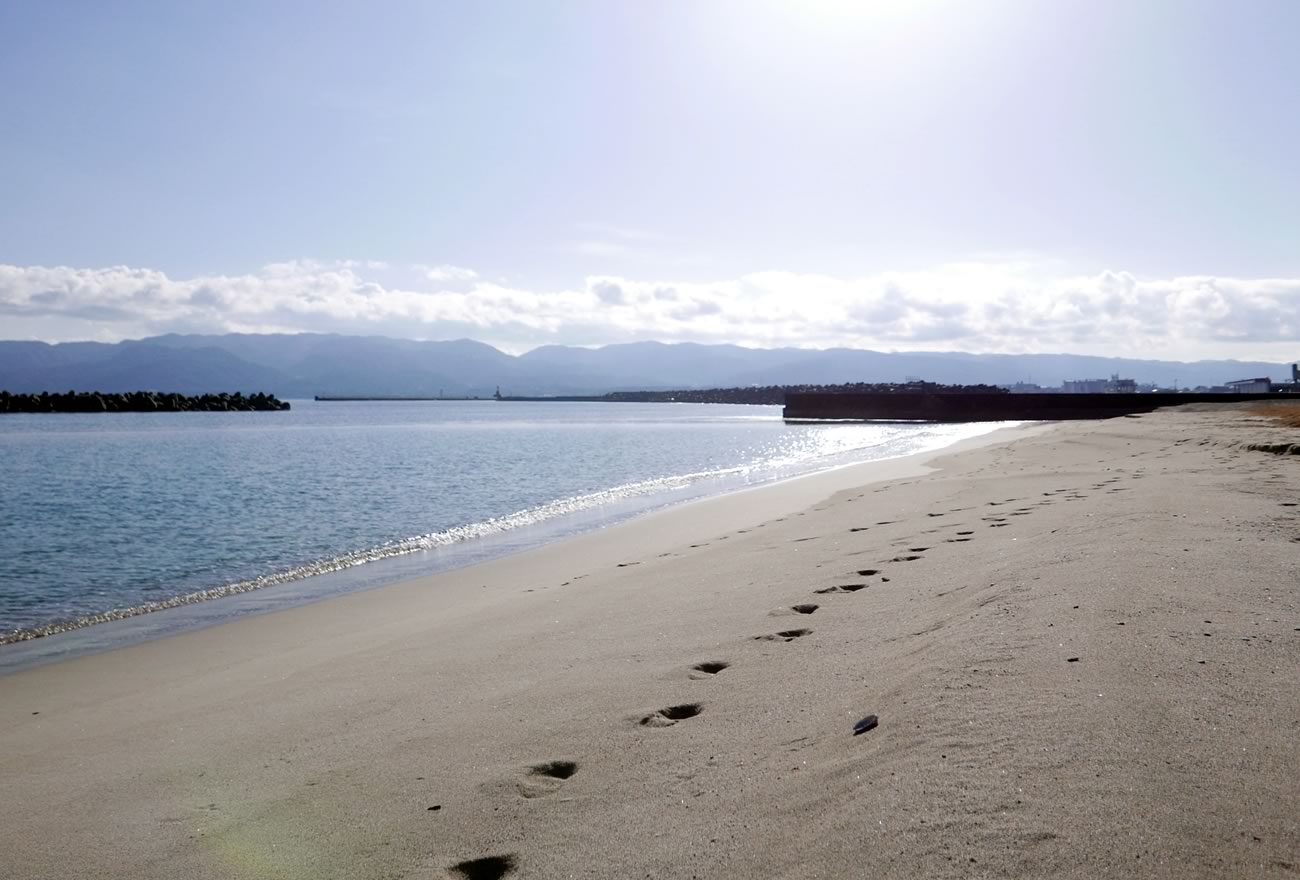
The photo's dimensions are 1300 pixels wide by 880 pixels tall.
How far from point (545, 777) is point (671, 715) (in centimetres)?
80

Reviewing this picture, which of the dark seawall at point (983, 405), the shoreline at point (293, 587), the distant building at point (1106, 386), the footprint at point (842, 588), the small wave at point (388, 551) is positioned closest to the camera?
the footprint at point (842, 588)

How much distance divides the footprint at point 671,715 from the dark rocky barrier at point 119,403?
12143 cm

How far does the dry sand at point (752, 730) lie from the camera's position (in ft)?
8.49

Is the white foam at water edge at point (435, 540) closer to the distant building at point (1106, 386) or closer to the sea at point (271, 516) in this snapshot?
the sea at point (271, 516)

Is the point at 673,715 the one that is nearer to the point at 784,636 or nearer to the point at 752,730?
the point at 752,730

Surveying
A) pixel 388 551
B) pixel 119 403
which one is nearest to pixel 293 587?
pixel 388 551

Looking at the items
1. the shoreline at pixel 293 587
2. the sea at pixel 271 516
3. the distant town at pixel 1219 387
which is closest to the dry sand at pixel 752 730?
the shoreline at pixel 293 587

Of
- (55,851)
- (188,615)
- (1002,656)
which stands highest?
(1002,656)

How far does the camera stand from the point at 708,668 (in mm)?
4977

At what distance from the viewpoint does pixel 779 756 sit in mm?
3426

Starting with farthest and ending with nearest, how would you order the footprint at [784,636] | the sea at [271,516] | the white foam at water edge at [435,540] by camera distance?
the sea at [271,516] → the white foam at water edge at [435,540] → the footprint at [784,636]

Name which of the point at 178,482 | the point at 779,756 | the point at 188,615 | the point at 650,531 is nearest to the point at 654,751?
the point at 779,756

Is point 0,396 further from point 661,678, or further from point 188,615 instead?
point 661,678

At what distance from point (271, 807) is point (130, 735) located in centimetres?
224
